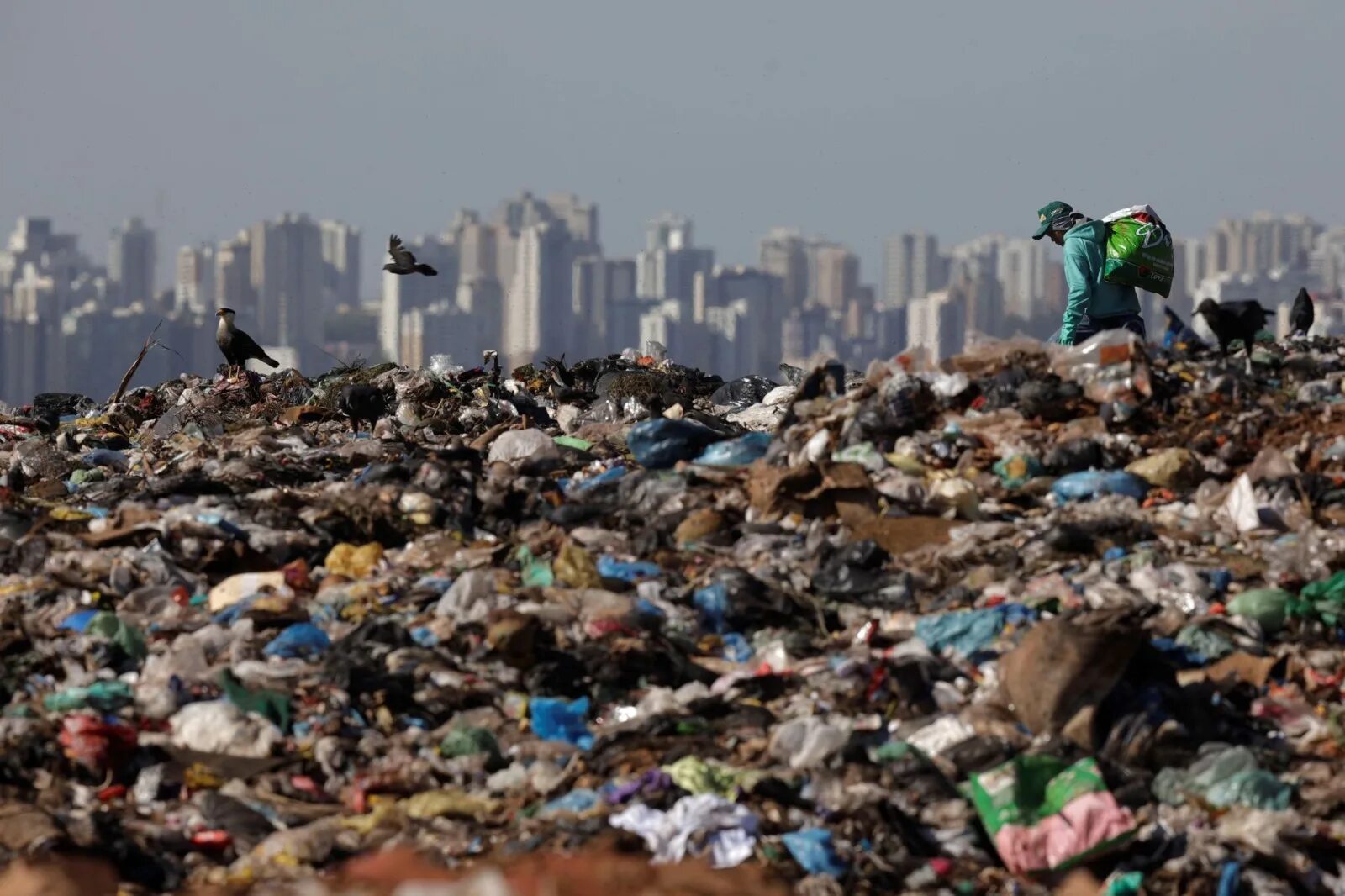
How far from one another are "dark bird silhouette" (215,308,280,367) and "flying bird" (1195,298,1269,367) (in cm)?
513

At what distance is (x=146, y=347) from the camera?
982 cm

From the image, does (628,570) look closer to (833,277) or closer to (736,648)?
(736,648)

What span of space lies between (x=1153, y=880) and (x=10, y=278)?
17300 centimetres

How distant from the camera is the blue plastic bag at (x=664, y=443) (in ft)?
23.7

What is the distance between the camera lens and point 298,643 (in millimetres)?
5422

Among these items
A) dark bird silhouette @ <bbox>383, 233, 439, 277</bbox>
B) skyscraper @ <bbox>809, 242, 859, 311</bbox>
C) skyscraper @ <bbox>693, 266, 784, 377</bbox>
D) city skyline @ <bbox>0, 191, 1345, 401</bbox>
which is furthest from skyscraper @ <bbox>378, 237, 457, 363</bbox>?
dark bird silhouette @ <bbox>383, 233, 439, 277</bbox>

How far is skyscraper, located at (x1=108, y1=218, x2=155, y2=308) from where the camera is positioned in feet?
571

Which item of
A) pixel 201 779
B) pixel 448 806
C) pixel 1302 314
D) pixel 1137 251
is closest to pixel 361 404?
pixel 1137 251

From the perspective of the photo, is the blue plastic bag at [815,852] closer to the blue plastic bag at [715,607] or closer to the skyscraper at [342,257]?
the blue plastic bag at [715,607]

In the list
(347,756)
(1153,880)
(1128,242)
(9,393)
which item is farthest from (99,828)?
(9,393)

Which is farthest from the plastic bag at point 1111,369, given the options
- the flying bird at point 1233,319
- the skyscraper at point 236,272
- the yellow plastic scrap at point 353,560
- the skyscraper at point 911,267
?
the skyscraper at point 911,267

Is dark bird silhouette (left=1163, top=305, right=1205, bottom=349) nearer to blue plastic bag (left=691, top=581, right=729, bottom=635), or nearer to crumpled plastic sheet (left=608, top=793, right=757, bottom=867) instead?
blue plastic bag (left=691, top=581, right=729, bottom=635)

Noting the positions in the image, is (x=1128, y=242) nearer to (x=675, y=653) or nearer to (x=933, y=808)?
(x=675, y=653)

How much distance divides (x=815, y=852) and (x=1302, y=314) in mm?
5785
